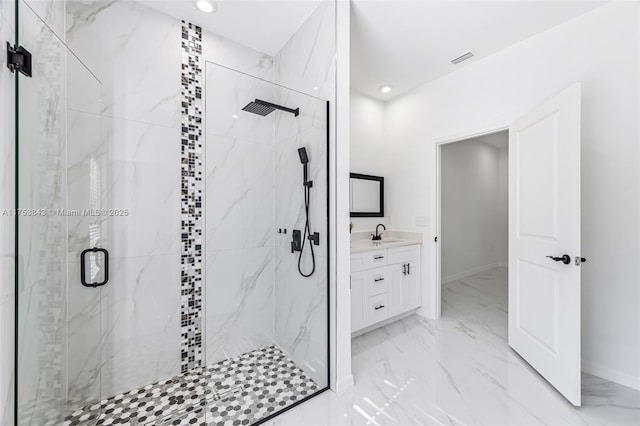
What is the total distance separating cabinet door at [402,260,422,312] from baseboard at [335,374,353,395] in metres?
1.29

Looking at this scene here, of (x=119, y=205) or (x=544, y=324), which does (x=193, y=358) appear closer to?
(x=119, y=205)

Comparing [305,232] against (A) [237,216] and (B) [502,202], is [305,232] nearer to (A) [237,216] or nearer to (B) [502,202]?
(A) [237,216]

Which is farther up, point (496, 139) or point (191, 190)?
point (496, 139)

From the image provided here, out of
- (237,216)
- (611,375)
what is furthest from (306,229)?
(611,375)

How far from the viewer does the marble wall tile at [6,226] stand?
994 millimetres

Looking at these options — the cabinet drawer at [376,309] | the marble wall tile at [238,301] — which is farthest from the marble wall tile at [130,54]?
the cabinet drawer at [376,309]

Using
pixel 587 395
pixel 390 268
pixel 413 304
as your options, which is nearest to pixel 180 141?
pixel 390 268

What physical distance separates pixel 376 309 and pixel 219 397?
1639mm

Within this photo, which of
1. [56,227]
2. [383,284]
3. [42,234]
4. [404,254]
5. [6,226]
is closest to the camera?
[6,226]

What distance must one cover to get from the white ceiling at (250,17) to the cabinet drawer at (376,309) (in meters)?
2.52

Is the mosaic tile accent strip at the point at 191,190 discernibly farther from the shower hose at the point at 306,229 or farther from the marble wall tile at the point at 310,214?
the shower hose at the point at 306,229

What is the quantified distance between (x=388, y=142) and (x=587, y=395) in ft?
9.81

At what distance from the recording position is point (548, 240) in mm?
1952

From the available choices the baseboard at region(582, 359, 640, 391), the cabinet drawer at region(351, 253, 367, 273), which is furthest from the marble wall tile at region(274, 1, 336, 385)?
the baseboard at region(582, 359, 640, 391)
